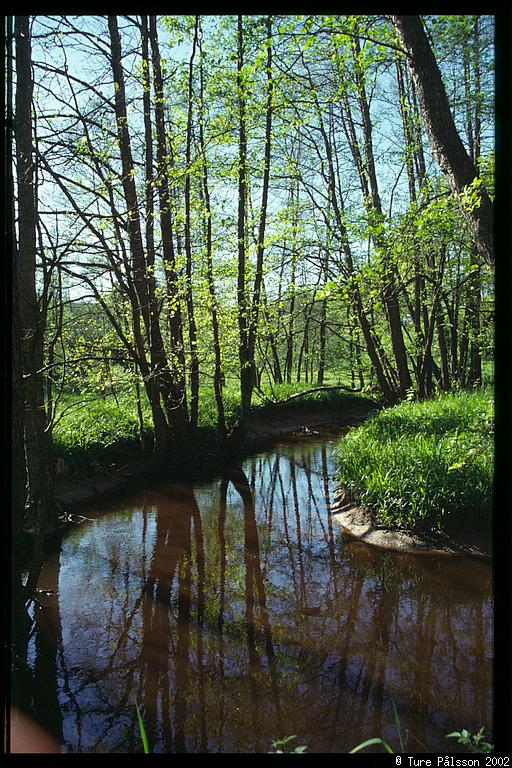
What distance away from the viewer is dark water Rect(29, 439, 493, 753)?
3.48 meters

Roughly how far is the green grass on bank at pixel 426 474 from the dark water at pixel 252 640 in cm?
58

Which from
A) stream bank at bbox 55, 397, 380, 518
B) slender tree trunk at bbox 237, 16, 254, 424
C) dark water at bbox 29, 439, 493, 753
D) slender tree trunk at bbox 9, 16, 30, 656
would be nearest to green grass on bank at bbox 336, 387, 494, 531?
dark water at bbox 29, 439, 493, 753

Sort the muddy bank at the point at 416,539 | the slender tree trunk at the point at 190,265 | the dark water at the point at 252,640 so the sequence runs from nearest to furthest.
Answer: the dark water at the point at 252,640 → the muddy bank at the point at 416,539 → the slender tree trunk at the point at 190,265

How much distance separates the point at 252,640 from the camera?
457 centimetres

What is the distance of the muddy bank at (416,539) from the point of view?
619 cm

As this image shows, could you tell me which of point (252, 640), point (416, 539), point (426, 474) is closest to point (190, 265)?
point (426, 474)

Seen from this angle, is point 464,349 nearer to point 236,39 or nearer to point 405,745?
point 236,39

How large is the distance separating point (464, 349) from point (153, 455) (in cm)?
937

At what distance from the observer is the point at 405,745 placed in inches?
128

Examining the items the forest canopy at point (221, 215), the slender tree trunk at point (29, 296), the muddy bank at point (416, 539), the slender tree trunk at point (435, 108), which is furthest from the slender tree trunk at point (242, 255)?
the slender tree trunk at point (435, 108)

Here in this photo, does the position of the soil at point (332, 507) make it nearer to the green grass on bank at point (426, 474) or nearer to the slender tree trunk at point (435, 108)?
the green grass on bank at point (426, 474)

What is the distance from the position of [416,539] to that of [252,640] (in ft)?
8.88

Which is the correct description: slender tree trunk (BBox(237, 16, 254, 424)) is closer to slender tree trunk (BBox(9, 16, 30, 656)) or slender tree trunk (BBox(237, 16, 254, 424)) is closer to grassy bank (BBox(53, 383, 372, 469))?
grassy bank (BBox(53, 383, 372, 469))

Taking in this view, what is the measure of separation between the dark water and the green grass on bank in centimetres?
58
